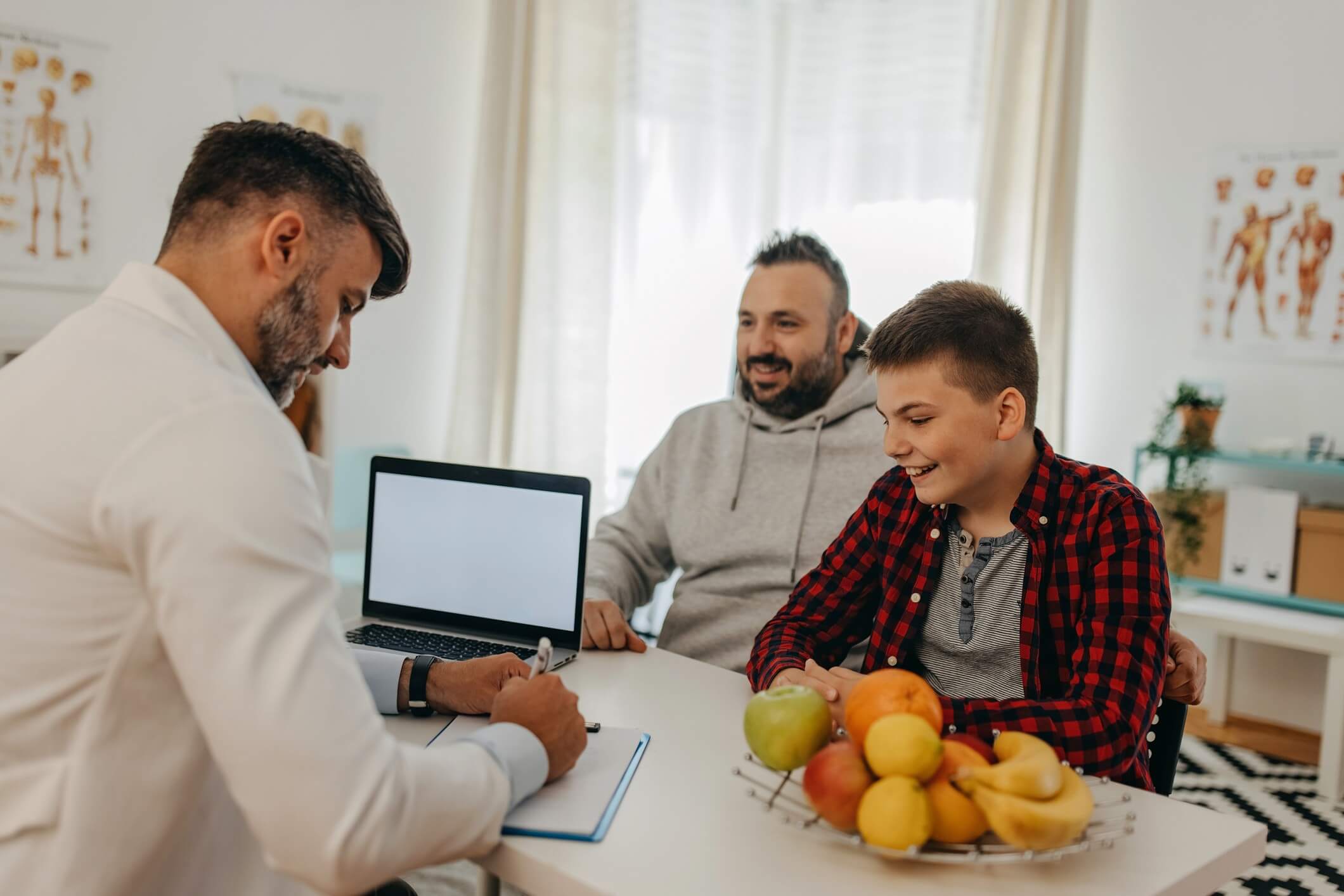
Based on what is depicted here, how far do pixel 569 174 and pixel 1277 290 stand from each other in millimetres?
2386

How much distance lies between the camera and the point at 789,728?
41.4 inches

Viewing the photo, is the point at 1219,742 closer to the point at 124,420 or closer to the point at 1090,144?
the point at 1090,144

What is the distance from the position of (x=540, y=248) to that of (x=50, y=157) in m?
1.55

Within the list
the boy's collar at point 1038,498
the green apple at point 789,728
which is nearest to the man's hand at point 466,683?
the green apple at point 789,728

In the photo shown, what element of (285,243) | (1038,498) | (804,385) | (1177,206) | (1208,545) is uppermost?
(1177,206)

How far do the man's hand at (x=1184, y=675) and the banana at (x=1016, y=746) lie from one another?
0.55 meters

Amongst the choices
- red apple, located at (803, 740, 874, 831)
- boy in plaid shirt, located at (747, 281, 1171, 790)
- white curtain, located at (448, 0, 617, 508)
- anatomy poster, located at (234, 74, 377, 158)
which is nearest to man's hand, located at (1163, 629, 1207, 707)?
boy in plaid shirt, located at (747, 281, 1171, 790)

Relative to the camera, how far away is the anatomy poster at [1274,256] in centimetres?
341

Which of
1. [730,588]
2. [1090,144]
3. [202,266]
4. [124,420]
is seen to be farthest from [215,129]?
[1090,144]

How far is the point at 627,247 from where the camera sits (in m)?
4.21

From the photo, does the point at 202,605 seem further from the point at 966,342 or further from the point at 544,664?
the point at 966,342

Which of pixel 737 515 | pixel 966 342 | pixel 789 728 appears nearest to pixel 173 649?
pixel 789 728

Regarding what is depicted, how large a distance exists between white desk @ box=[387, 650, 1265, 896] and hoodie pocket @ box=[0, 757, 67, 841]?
0.36 m

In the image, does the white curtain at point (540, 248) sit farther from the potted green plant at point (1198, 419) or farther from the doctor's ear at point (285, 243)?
the doctor's ear at point (285, 243)
